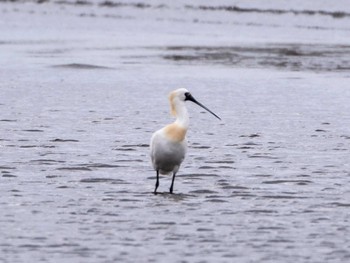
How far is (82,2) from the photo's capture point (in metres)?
76.2

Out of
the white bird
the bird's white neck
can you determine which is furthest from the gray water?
the bird's white neck

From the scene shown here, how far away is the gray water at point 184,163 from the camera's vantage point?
11008 mm

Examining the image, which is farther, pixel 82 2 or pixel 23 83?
pixel 82 2

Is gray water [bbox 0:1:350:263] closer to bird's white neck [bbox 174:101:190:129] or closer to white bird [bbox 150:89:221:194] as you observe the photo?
white bird [bbox 150:89:221:194]

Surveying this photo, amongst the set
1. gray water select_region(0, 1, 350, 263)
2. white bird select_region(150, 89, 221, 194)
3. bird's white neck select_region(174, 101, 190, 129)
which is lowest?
gray water select_region(0, 1, 350, 263)

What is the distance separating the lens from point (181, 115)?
13.9m

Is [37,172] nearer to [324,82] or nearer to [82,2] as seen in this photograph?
[324,82]

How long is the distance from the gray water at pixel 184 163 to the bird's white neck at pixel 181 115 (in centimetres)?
75

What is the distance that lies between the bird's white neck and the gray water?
2.45 feet

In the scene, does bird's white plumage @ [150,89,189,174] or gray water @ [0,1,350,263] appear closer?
gray water @ [0,1,350,263]

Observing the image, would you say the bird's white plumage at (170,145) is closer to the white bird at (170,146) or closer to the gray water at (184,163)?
the white bird at (170,146)

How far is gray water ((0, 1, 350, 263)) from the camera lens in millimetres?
11008

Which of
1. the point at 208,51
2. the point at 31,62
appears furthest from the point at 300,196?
the point at 208,51

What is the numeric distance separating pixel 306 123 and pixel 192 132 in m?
2.17
